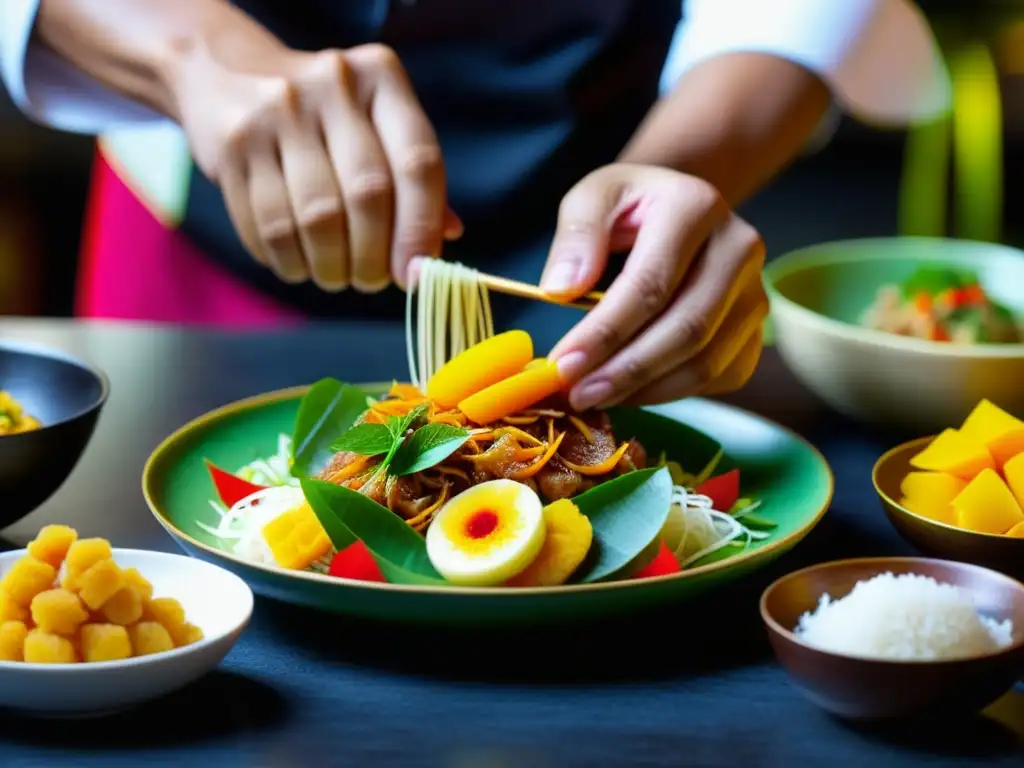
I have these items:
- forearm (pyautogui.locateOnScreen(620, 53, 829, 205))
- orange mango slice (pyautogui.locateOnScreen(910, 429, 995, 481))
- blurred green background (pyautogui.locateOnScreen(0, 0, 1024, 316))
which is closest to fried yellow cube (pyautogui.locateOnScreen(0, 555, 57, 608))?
orange mango slice (pyautogui.locateOnScreen(910, 429, 995, 481))

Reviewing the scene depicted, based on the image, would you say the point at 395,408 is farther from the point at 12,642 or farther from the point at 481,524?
the point at 12,642

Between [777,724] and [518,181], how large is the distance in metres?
1.52

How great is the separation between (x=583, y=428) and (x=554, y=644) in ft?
1.15

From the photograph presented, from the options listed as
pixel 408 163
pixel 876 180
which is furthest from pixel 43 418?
pixel 876 180

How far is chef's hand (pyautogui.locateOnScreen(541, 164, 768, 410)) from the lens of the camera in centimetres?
163

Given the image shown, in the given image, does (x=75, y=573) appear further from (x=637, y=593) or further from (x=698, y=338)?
(x=698, y=338)

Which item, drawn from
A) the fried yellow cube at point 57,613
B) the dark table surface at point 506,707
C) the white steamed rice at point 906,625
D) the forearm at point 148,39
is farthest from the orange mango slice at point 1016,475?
the forearm at point 148,39

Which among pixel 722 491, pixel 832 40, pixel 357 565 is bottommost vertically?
pixel 722 491

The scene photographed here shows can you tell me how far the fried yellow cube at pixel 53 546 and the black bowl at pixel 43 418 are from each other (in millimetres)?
299

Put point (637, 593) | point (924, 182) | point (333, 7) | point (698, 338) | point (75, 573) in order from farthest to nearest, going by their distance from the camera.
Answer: point (924, 182) → point (333, 7) → point (698, 338) → point (637, 593) → point (75, 573)

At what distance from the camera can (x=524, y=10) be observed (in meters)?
2.44

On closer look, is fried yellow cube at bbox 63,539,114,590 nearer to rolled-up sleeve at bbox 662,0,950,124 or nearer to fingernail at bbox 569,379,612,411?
fingernail at bbox 569,379,612,411

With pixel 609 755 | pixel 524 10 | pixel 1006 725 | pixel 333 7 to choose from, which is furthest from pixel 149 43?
pixel 1006 725

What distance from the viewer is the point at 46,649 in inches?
42.4
